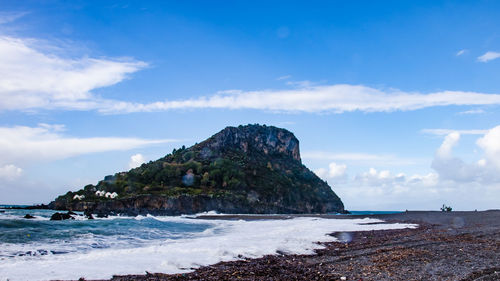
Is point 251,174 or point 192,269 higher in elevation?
point 251,174

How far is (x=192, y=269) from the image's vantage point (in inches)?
440

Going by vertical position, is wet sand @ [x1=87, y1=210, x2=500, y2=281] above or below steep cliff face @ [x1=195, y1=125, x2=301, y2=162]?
below

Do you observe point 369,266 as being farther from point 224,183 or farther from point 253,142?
point 253,142

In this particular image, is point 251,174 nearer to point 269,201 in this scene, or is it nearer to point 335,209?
point 269,201

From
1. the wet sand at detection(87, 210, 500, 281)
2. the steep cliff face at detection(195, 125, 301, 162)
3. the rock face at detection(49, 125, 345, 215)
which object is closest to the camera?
the wet sand at detection(87, 210, 500, 281)

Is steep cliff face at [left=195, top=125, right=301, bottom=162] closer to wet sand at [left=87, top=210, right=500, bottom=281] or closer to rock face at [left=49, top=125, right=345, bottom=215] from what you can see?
rock face at [left=49, top=125, right=345, bottom=215]

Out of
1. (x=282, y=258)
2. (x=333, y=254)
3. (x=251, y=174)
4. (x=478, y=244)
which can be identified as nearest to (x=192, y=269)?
(x=282, y=258)

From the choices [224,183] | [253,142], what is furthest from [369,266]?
[253,142]

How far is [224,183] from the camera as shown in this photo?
373ft

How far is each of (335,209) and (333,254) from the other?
12737 centimetres

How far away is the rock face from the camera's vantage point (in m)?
89.4

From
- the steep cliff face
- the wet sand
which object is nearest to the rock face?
the steep cliff face

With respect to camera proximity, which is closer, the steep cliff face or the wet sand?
the wet sand

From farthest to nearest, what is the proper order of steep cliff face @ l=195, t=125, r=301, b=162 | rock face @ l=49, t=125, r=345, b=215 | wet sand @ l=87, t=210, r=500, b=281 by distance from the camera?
steep cliff face @ l=195, t=125, r=301, b=162
rock face @ l=49, t=125, r=345, b=215
wet sand @ l=87, t=210, r=500, b=281
